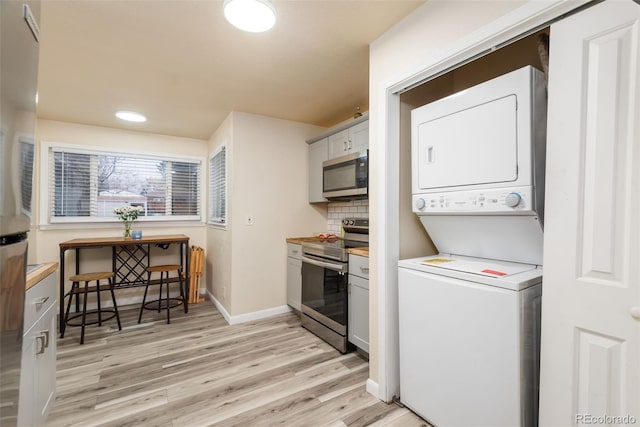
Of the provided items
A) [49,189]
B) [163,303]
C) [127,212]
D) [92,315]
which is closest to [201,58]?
[127,212]

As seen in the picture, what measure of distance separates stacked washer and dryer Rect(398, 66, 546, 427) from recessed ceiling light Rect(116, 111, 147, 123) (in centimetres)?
306

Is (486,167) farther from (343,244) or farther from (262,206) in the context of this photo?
(262,206)

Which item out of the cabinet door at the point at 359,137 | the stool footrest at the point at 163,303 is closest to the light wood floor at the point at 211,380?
the stool footrest at the point at 163,303

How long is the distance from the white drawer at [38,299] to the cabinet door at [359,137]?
2366 millimetres

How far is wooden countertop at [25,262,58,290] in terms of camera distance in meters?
1.26

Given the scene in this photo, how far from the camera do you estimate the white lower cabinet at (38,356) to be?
1.21 m

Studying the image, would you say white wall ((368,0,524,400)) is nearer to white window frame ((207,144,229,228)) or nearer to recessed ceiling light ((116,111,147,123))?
white window frame ((207,144,229,228))

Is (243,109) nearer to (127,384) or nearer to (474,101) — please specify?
(474,101)

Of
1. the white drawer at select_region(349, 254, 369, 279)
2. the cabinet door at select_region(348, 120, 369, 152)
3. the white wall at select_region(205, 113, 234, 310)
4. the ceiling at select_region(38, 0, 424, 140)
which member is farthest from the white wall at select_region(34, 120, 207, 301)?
the white drawer at select_region(349, 254, 369, 279)

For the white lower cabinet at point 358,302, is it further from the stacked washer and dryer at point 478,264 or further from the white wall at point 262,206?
the white wall at point 262,206

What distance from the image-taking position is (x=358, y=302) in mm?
2271

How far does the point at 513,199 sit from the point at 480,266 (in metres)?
0.40

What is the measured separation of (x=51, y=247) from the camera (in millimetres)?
3344

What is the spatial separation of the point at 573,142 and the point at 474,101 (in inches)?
20.2
